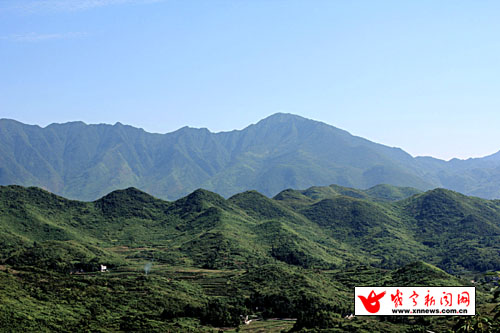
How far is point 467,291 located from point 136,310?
101070 millimetres

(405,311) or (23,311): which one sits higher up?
(405,311)

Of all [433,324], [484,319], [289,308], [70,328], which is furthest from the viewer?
[289,308]

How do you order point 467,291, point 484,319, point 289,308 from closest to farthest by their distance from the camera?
point 484,319 → point 467,291 → point 289,308

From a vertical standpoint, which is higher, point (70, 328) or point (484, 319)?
point (484, 319)

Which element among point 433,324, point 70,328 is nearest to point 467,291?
point 433,324

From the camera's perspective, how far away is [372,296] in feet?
196

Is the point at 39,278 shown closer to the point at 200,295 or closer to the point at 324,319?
the point at 200,295

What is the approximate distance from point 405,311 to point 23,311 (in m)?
89.3

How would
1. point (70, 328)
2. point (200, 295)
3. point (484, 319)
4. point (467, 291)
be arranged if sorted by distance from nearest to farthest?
point (484, 319)
point (467, 291)
point (70, 328)
point (200, 295)

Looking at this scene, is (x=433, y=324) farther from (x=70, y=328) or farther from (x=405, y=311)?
(x=70, y=328)

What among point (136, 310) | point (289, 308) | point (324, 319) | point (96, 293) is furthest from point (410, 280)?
point (96, 293)

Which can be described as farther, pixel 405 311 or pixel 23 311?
pixel 23 311

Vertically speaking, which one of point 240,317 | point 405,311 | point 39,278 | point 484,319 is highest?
point 484,319

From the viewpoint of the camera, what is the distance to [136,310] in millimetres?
134875
